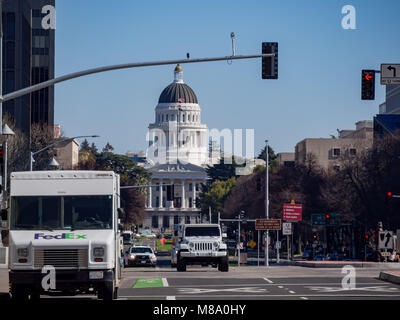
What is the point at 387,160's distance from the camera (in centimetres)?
7575

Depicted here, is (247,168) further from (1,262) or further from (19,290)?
(19,290)

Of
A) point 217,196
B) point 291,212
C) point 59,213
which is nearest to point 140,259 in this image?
Answer: point 291,212

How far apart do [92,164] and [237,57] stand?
7947 centimetres

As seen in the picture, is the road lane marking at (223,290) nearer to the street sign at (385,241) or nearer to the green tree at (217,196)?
the street sign at (385,241)

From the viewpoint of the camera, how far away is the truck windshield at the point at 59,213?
74.4 ft

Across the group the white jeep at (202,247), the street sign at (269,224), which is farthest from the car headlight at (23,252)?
the street sign at (269,224)

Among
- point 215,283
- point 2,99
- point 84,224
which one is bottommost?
point 215,283

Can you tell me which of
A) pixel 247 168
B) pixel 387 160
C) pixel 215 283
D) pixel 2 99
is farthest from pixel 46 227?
pixel 247 168

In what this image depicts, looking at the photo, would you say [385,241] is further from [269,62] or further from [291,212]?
[291,212]

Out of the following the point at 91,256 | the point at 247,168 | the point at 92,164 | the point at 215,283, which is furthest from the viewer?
the point at 247,168

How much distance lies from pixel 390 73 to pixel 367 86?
1.33 metres

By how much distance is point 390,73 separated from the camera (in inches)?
1257

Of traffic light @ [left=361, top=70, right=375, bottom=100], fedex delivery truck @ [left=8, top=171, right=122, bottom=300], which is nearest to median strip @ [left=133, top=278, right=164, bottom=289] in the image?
fedex delivery truck @ [left=8, top=171, right=122, bottom=300]

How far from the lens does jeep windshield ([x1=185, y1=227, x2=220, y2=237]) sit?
42281mm
